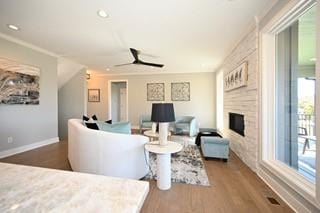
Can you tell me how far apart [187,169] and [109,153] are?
1404mm

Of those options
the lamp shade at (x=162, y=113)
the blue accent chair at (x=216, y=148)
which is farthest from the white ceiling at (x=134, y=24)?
the blue accent chair at (x=216, y=148)

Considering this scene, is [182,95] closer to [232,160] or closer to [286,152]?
[232,160]

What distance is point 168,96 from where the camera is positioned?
7.47m

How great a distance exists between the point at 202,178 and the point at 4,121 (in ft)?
13.8

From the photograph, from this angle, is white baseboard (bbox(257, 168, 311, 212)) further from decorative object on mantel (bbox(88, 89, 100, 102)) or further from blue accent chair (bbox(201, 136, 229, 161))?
decorative object on mantel (bbox(88, 89, 100, 102))

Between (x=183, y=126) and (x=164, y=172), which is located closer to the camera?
(x=164, y=172)

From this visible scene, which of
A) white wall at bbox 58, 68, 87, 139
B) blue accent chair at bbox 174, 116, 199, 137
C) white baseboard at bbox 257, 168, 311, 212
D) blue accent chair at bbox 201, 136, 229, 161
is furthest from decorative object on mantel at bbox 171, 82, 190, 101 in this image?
white baseboard at bbox 257, 168, 311, 212

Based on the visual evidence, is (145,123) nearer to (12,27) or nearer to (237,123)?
(237,123)

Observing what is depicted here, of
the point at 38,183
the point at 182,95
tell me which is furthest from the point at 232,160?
the point at 182,95

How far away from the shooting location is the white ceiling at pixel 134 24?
2426 mm

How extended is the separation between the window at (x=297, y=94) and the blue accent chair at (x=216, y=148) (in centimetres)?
101

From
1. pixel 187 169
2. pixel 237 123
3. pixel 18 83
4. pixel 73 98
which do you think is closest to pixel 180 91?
pixel 237 123

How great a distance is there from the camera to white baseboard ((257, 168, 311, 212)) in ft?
5.97

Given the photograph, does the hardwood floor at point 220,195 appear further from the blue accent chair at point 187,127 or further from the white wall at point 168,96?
the white wall at point 168,96
